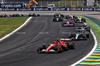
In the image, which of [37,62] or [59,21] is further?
[59,21]

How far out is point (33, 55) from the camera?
56.2ft

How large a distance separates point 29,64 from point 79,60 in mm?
3115

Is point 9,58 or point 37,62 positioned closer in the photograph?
point 37,62

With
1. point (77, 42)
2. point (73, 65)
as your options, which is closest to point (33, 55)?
point (73, 65)

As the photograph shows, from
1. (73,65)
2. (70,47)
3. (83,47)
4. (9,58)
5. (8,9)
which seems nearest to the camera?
(73,65)

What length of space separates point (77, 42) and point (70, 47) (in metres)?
3.84

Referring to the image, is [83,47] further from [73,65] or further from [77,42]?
[73,65]

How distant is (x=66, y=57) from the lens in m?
16.4

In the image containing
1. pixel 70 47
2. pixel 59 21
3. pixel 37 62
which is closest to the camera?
pixel 37 62

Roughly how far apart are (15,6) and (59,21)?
126 feet

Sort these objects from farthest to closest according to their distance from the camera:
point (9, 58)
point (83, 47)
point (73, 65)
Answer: point (83, 47) → point (9, 58) → point (73, 65)

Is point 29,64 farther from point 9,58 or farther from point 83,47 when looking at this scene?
point 83,47

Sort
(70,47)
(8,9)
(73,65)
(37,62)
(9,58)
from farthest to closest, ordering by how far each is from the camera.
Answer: (8,9) → (70,47) → (9,58) → (37,62) → (73,65)

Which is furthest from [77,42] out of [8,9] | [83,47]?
[8,9]
